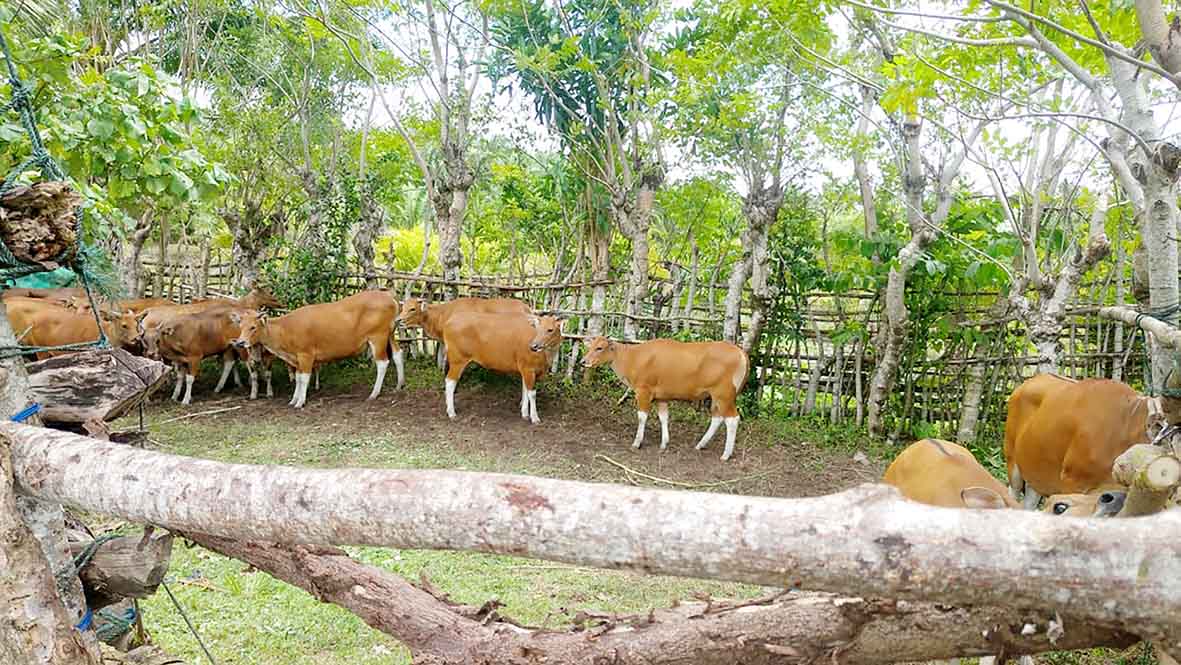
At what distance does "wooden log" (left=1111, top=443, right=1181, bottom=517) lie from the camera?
142 cm

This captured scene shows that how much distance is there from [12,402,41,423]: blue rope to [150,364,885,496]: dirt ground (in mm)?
5034

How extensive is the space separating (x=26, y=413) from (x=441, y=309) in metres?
8.19

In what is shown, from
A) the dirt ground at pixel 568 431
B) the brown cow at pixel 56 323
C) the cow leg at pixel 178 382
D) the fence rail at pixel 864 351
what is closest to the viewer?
the dirt ground at pixel 568 431

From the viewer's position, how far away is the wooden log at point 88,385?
240 centimetres

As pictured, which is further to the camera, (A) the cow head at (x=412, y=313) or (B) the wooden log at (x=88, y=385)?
(A) the cow head at (x=412, y=313)

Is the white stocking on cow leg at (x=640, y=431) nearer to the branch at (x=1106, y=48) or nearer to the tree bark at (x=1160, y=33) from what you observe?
the branch at (x=1106, y=48)

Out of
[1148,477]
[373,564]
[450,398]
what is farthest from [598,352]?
[1148,477]

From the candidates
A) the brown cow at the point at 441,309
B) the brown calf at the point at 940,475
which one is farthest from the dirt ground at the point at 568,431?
the brown calf at the point at 940,475

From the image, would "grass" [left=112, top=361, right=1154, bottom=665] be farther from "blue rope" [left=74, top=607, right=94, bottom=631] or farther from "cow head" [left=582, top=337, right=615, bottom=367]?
"cow head" [left=582, top=337, right=615, bottom=367]

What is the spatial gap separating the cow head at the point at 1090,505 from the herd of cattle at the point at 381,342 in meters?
5.43

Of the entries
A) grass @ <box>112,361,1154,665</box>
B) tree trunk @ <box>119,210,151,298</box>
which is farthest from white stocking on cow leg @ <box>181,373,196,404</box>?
tree trunk @ <box>119,210,151,298</box>

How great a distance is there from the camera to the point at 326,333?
31.8 ft

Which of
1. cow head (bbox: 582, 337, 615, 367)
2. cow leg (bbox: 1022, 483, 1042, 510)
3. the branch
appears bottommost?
cow leg (bbox: 1022, 483, 1042, 510)

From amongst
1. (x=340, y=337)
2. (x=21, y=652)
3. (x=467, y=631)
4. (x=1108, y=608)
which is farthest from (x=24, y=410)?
(x=340, y=337)
